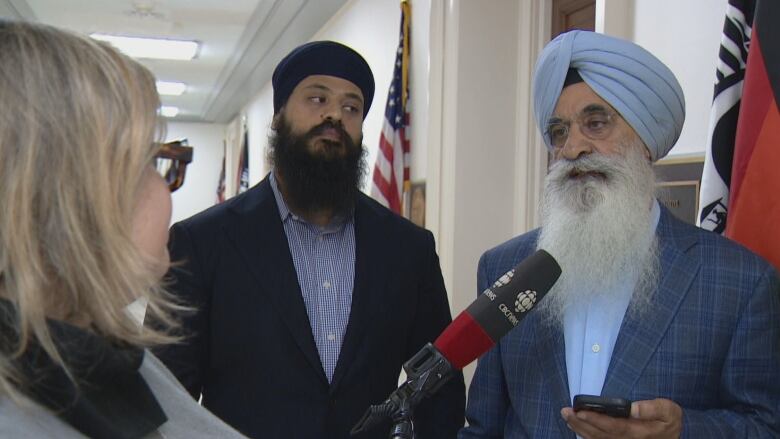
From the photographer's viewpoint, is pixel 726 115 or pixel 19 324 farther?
pixel 726 115

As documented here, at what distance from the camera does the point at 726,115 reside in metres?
1.92

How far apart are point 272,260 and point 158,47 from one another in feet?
24.3

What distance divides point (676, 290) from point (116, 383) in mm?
1101

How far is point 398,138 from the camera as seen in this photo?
482 centimetres

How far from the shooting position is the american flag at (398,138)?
4.80 m

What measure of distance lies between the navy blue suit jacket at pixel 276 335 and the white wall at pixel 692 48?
0.98 metres

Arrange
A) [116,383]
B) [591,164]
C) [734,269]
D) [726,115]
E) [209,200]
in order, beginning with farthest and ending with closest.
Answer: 1. [209,200]
2. [726,115]
3. [591,164]
4. [734,269]
5. [116,383]

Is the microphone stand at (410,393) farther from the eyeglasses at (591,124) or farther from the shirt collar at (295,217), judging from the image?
the shirt collar at (295,217)

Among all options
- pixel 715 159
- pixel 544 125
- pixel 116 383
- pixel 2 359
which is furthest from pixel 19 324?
pixel 715 159

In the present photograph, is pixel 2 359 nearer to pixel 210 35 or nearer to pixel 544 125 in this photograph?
pixel 544 125

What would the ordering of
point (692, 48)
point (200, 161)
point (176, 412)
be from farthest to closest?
1. point (200, 161)
2. point (692, 48)
3. point (176, 412)

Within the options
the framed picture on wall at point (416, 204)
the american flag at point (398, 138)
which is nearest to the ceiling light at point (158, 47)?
the american flag at point (398, 138)

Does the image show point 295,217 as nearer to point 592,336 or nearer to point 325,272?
point 325,272

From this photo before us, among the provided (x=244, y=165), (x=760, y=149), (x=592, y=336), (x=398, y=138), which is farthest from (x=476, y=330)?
(x=244, y=165)
